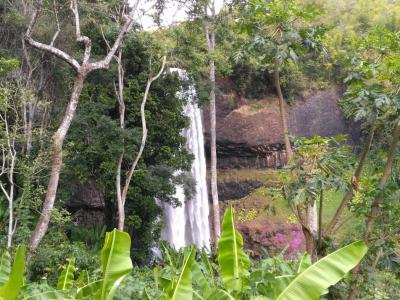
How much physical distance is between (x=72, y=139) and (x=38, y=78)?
4674 mm

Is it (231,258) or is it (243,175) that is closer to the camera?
(231,258)

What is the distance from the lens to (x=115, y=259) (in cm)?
299

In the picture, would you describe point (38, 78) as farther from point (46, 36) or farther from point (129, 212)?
point (129, 212)

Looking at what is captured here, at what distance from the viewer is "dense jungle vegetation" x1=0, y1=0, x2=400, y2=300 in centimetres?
362

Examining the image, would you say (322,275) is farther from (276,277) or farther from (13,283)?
(13,283)

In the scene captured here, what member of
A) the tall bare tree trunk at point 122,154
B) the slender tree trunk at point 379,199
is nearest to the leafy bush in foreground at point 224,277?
the slender tree trunk at point 379,199

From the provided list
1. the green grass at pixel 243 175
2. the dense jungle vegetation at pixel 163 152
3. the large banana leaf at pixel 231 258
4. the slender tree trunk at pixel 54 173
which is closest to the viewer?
the large banana leaf at pixel 231 258

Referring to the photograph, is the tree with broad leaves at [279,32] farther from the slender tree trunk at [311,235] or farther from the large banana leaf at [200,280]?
the large banana leaf at [200,280]

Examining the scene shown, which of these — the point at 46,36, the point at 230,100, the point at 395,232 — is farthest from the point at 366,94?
the point at 230,100

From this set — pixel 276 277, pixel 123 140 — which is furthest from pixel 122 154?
pixel 276 277

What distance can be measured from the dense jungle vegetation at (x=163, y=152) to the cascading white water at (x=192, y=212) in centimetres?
114

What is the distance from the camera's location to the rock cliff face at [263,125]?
21562 millimetres

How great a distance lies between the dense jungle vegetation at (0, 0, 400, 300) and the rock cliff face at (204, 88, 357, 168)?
43cm

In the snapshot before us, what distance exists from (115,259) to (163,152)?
1097 centimetres
